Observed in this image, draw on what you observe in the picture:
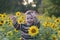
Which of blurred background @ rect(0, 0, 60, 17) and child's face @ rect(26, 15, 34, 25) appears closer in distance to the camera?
child's face @ rect(26, 15, 34, 25)

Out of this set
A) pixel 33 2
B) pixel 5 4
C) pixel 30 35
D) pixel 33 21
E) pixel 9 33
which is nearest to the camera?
pixel 9 33

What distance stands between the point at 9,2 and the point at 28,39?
1972 centimetres

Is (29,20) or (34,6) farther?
(34,6)

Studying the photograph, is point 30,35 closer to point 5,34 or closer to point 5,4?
point 5,34

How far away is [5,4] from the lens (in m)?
22.7

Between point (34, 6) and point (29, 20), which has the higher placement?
point (34, 6)

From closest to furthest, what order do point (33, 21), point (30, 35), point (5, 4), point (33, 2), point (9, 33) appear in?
1. point (9, 33)
2. point (30, 35)
3. point (33, 21)
4. point (5, 4)
5. point (33, 2)

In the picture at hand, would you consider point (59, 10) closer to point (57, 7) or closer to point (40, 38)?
point (57, 7)

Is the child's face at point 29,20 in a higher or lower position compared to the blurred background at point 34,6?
lower

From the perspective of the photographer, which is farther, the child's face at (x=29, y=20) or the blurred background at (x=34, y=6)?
the blurred background at (x=34, y=6)

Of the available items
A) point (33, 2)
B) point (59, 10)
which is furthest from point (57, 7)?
point (33, 2)

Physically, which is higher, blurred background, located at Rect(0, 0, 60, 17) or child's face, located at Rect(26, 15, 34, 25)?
blurred background, located at Rect(0, 0, 60, 17)

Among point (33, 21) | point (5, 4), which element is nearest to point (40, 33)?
point (33, 21)

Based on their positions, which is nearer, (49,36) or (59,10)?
(49,36)
